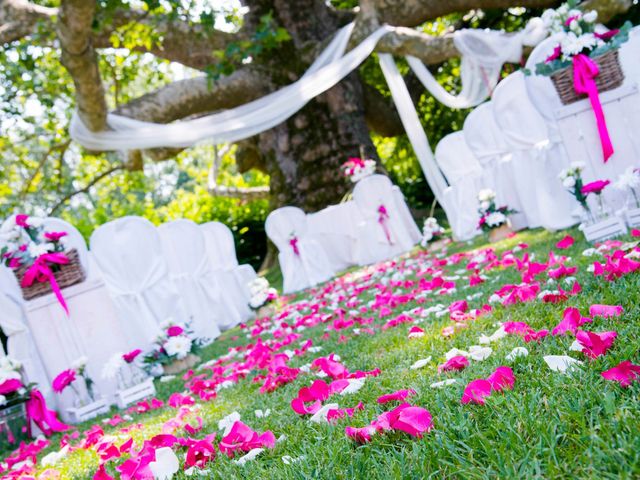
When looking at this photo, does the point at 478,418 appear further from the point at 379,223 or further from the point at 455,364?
the point at 379,223

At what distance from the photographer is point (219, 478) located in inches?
71.9

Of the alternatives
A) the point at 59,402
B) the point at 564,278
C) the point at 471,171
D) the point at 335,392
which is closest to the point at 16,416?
the point at 59,402

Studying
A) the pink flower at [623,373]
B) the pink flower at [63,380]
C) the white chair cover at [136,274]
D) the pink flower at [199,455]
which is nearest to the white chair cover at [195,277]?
the white chair cover at [136,274]

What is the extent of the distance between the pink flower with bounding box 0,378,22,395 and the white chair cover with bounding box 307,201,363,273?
6.82 metres

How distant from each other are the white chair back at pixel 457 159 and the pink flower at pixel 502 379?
732cm

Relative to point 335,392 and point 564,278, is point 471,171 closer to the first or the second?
point 564,278

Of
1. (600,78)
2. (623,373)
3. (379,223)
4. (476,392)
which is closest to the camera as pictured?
(623,373)

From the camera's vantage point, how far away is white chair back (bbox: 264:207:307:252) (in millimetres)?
10258

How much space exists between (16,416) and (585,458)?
4.10 m

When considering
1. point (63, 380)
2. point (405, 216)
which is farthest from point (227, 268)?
point (63, 380)

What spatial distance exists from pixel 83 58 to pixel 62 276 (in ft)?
12.5

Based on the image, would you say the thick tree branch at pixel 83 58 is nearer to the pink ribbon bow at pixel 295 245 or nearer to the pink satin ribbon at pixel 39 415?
the pink ribbon bow at pixel 295 245

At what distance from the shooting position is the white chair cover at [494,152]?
751cm

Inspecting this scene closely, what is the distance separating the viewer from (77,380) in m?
5.02
